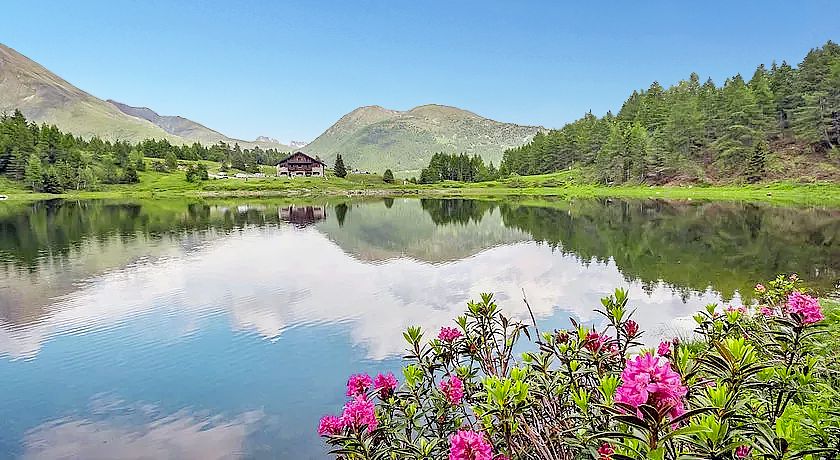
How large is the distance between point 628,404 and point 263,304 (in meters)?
15.8

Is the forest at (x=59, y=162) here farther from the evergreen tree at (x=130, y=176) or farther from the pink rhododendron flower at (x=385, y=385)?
the pink rhododendron flower at (x=385, y=385)

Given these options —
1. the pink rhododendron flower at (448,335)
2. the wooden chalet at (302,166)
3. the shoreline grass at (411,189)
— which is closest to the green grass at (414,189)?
the shoreline grass at (411,189)

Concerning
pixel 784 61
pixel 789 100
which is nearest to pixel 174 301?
pixel 789 100

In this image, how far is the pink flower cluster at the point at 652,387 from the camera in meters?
2.04

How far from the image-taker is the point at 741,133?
8112cm

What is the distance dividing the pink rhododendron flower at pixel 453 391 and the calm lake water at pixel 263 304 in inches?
156

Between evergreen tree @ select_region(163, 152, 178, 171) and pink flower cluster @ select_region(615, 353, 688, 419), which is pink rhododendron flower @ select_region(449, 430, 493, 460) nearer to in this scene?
pink flower cluster @ select_region(615, 353, 688, 419)

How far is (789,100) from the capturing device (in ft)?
278

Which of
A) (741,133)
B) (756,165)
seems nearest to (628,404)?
(756,165)

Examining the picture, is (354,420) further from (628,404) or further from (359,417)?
(628,404)

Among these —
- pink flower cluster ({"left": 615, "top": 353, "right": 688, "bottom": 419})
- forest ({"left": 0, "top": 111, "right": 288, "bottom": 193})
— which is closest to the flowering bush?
pink flower cluster ({"left": 615, "top": 353, "right": 688, "bottom": 419})

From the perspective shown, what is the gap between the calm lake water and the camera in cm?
A: 869

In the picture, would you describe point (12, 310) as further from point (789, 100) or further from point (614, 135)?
point (789, 100)

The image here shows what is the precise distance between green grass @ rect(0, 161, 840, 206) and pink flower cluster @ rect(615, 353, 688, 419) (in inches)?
2854
